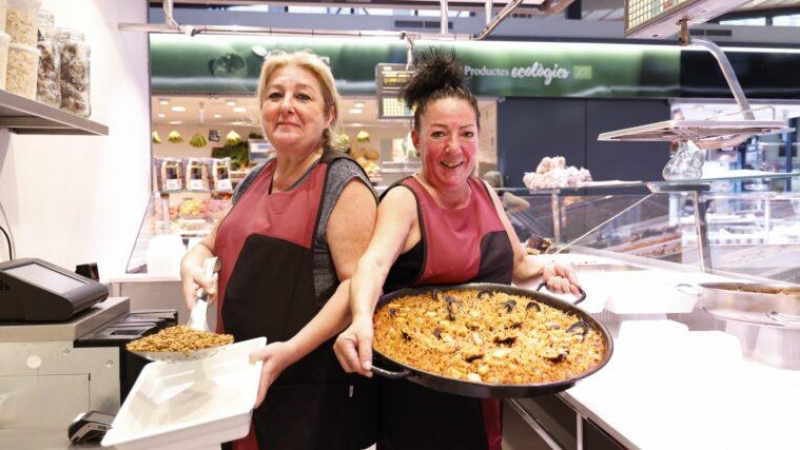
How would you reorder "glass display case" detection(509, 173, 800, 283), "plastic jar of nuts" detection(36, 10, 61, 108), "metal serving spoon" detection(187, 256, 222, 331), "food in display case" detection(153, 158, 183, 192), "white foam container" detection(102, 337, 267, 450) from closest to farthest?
"white foam container" detection(102, 337, 267, 450) < "metal serving spoon" detection(187, 256, 222, 331) < "plastic jar of nuts" detection(36, 10, 61, 108) < "glass display case" detection(509, 173, 800, 283) < "food in display case" detection(153, 158, 183, 192)

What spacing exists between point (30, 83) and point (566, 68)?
740 cm

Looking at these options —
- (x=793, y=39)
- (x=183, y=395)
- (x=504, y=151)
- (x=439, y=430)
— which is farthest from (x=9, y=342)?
(x=793, y=39)

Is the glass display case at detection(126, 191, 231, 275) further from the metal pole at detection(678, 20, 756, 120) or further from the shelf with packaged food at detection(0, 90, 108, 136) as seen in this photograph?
the metal pole at detection(678, 20, 756, 120)

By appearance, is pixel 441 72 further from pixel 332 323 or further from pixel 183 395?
pixel 183 395

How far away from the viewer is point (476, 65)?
25.3ft

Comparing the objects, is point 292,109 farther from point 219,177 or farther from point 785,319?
point 219,177

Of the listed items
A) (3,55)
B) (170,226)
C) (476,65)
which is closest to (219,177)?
(170,226)

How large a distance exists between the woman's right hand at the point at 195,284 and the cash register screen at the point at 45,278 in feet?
0.93

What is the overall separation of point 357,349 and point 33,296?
0.83m

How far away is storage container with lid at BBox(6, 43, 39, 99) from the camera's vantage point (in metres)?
1.48

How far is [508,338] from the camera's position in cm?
145

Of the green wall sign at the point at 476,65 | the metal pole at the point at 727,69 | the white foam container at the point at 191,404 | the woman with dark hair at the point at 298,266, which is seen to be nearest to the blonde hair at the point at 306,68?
the woman with dark hair at the point at 298,266

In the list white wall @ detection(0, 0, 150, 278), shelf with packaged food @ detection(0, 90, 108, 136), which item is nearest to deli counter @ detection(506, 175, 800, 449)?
shelf with packaged food @ detection(0, 90, 108, 136)

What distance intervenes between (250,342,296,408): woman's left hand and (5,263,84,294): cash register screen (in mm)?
567
